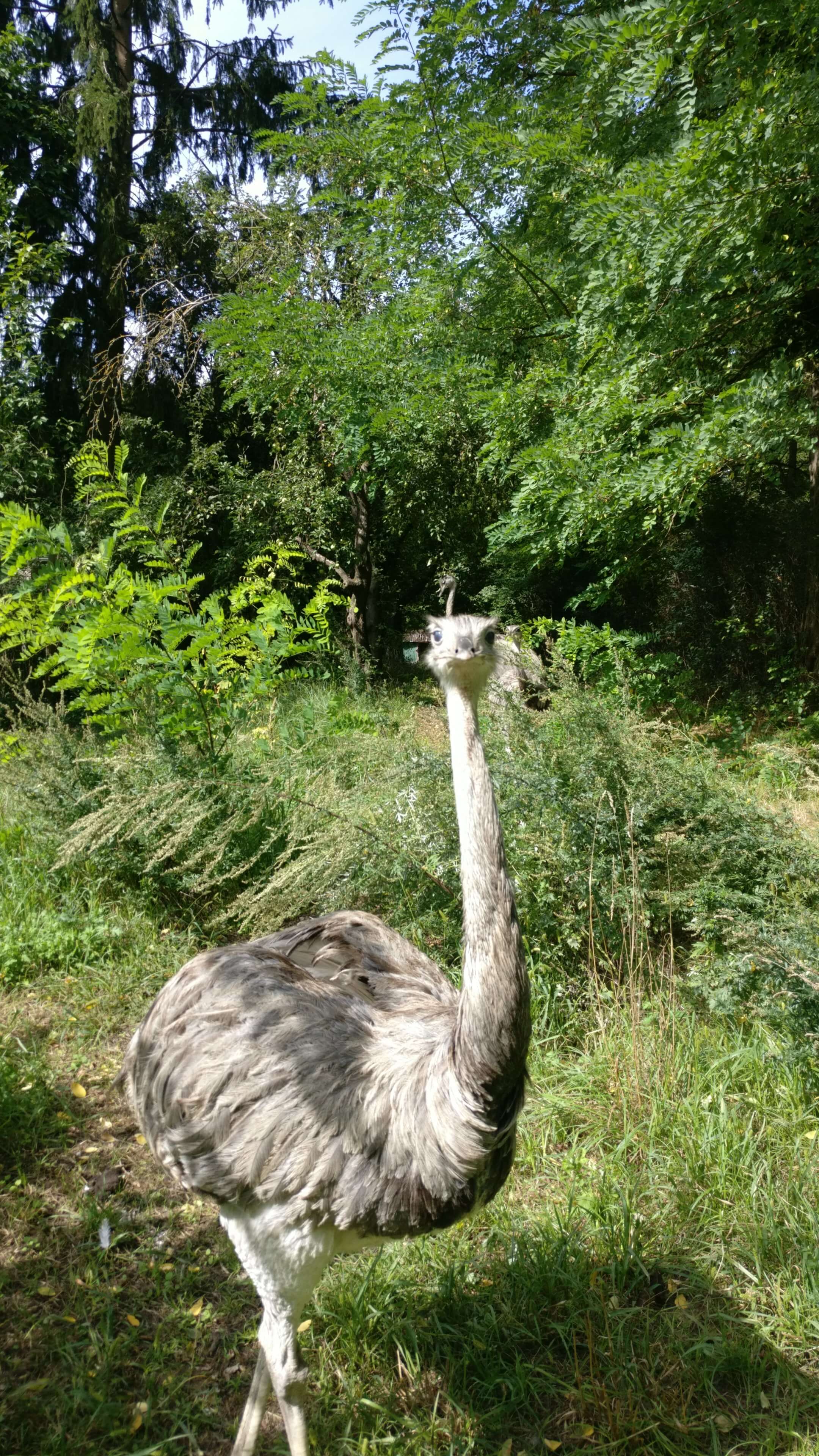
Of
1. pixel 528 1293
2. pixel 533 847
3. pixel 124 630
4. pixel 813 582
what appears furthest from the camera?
pixel 813 582

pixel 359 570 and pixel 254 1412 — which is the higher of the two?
pixel 359 570

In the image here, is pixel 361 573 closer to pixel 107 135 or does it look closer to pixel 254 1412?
pixel 107 135

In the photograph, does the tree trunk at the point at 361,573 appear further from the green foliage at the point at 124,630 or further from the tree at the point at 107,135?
the green foliage at the point at 124,630

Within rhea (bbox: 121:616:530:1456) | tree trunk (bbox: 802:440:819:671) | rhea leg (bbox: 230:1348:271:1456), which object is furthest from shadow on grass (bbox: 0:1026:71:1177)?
tree trunk (bbox: 802:440:819:671)

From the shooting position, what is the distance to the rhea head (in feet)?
6.54

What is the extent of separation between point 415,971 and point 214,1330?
120 centimetres

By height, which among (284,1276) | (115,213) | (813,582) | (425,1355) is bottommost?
(425,1355)

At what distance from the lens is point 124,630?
14.2 ft

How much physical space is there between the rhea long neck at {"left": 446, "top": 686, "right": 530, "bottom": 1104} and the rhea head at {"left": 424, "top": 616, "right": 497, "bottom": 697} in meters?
0.11

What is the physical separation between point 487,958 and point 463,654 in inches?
25.8

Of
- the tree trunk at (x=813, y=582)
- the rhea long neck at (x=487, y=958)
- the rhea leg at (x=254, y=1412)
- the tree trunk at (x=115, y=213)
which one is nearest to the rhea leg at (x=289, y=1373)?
the rhea leg at (x=254, y=1412)

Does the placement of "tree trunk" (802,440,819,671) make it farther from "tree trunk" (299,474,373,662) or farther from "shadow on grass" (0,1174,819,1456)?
"shadow on grass" (0,1174,819,1456)

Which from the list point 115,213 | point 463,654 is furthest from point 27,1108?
point 115,213

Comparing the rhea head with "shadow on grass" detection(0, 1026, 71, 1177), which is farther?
"shadow on grass" detection(0, 1026, 71, 1177)
